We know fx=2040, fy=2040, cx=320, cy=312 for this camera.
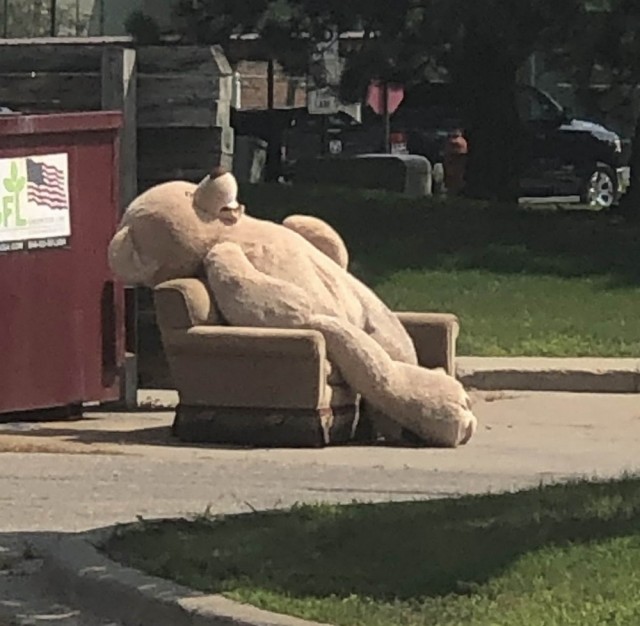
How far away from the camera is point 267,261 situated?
37.2 feet

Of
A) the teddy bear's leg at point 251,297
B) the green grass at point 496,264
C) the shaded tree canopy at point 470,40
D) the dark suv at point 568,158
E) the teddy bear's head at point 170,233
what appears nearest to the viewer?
the teddy bear's leg at point 251,297

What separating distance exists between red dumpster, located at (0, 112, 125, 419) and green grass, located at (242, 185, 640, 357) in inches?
161

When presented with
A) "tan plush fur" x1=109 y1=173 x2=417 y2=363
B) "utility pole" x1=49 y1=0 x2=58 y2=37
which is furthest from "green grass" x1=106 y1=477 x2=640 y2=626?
"utility pole" x1=49 y1=0 x2=58 y2=37

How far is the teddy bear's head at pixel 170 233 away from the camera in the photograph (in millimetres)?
11250

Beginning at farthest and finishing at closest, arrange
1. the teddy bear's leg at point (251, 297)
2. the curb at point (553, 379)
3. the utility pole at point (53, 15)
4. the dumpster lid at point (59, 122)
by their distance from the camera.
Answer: the utility pole at point (53, 15) → the curb at point (553, 379) → the dumpster lid at point (59, 122) → the teddy bear's leg at point (251, 297)

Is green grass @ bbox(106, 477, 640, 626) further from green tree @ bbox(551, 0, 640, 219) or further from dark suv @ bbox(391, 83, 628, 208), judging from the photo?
dark suv @ bbox(391, 83, 628, 208)

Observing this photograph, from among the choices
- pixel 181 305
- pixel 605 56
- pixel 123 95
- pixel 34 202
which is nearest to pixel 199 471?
pixel 181 305

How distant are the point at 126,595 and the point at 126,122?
594cm

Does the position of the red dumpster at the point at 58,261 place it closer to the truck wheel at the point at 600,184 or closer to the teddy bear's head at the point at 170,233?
the teddy bear's head at the point at 170,233

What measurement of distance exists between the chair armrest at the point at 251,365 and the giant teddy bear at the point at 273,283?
0.53ft

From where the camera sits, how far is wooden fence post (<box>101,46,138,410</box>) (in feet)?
40.6

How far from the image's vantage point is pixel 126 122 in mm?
12422

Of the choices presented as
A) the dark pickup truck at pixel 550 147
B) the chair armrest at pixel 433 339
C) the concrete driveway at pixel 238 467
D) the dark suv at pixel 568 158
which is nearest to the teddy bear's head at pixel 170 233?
the concrete driveway at pixel 238 467

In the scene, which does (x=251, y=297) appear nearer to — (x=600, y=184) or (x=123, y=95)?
(x=123, y=95)
